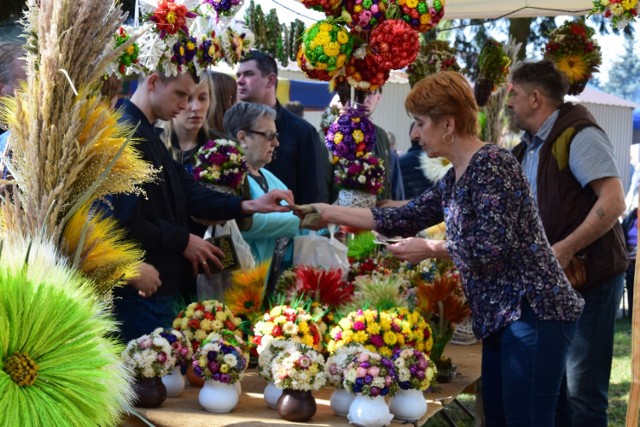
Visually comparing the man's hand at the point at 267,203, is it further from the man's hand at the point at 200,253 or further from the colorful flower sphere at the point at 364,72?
the colorful flower sphere at the point at 364,72

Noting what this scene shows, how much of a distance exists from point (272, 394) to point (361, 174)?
1173 mm

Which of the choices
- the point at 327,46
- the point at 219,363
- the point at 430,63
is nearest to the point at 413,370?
the point at 219,363

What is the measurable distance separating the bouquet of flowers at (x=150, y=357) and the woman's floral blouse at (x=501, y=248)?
3.23 ft

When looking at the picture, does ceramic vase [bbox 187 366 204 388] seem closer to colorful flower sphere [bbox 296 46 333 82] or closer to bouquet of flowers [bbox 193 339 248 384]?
bouquet of flowers [bbox 193 339 248 384]

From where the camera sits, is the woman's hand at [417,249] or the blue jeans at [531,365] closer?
the blue jeans at [531,365]

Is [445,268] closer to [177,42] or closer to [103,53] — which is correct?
[177,42]

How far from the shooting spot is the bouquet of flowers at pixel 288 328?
2910mm

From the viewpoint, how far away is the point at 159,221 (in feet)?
10.2

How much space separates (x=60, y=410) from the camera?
1.31 m

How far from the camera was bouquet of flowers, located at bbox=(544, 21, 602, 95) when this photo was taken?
4656 millimetres

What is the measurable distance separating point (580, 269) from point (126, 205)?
193 cm

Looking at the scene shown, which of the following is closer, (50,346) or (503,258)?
(50,346)

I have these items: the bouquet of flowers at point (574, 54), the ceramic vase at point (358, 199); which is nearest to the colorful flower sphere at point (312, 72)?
the ceramic vase at point (358, 199)

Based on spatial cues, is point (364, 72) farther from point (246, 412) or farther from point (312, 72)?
point (246, 412)
